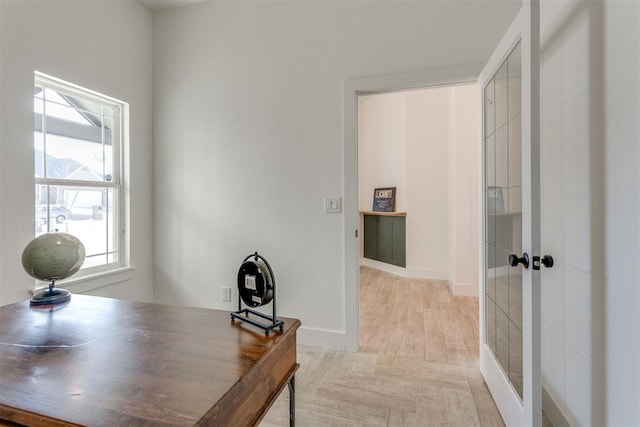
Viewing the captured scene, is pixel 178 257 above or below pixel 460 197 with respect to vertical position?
below

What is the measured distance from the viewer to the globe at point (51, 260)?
1300mm

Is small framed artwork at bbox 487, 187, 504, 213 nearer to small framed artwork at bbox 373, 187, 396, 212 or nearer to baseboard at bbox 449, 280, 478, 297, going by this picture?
baseboard at bbox 449, 280, 478, 297

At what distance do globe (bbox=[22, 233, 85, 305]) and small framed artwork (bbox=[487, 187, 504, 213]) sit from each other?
7.10 feet

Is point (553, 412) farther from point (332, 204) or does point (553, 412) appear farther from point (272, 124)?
point (272, 124)

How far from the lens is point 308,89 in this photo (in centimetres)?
244

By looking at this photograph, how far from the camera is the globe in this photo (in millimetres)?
1300

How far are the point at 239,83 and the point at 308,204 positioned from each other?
4.07 ft

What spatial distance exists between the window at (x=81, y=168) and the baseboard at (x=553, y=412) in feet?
9.96

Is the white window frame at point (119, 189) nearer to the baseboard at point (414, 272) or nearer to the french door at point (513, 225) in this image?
the french door at point (513, 225)

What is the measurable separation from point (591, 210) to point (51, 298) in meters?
2.30

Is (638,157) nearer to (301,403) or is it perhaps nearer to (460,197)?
(301,403)

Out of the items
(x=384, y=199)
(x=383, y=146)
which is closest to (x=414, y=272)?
(x=384, y=199)

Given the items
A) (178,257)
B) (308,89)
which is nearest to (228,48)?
(308,89)

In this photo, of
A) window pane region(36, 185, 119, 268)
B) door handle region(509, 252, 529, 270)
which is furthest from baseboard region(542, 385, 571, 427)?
window pane region(36, 185, 119, 268)
